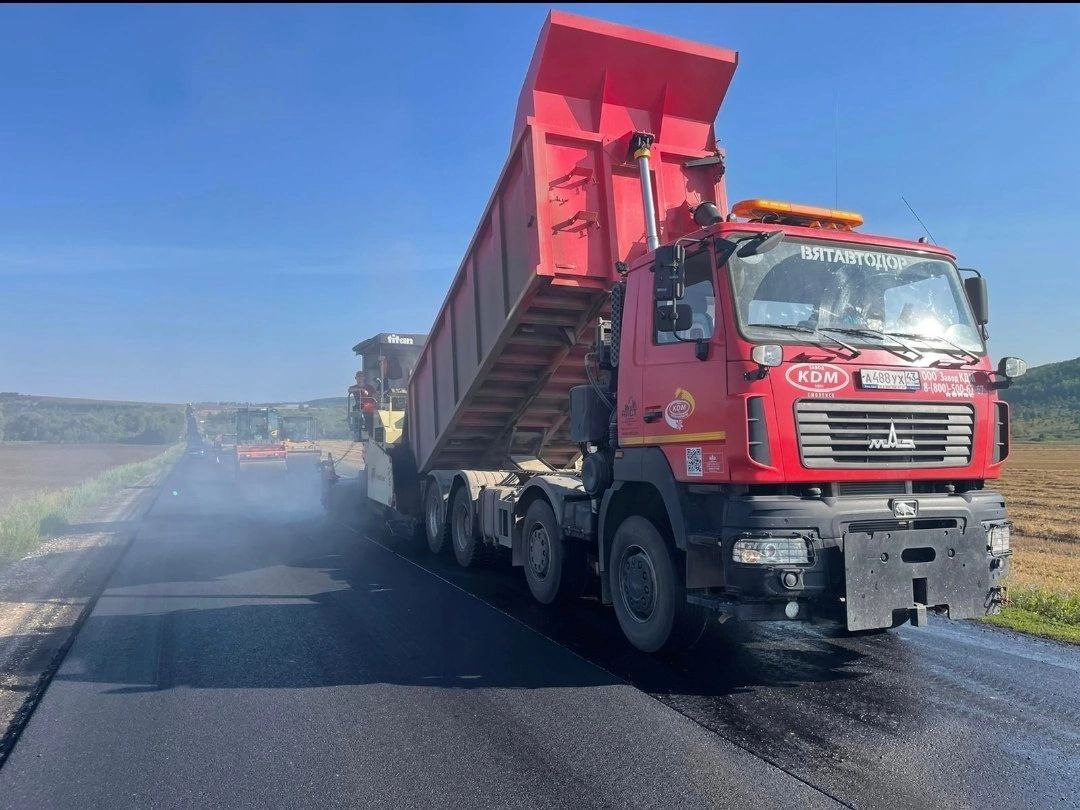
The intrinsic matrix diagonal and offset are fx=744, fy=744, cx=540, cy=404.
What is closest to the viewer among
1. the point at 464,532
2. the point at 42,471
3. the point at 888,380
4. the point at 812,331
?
the point at 888,380

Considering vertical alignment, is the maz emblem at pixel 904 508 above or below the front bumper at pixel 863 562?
above

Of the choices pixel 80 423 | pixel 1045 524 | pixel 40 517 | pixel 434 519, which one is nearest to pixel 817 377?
pixel 434 519

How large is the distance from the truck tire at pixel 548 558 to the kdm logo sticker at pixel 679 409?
2.02 m

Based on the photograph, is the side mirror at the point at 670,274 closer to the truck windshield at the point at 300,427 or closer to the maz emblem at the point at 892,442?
the maz emblem at the point at 892,442

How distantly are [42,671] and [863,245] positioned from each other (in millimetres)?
Result: 6559

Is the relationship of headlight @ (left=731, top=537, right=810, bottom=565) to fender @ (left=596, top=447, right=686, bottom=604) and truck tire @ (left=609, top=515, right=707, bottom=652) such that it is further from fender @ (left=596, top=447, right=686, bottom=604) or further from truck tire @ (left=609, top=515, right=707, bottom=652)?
truck tire @ (left=609, top=515, right=707, bottom=652)

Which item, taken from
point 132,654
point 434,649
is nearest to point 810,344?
point 434,649

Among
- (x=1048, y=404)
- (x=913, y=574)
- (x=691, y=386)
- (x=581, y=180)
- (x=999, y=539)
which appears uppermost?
(x=581, y=180)

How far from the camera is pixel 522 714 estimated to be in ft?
14.2

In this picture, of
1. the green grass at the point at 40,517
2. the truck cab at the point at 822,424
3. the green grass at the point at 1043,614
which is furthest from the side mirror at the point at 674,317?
the green grass at the point at 40,517

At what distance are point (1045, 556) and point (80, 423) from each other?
86161mm

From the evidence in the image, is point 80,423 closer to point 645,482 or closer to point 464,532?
point 464,532

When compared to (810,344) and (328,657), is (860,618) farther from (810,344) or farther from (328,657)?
(328,657)

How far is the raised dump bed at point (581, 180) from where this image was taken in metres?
6.61
